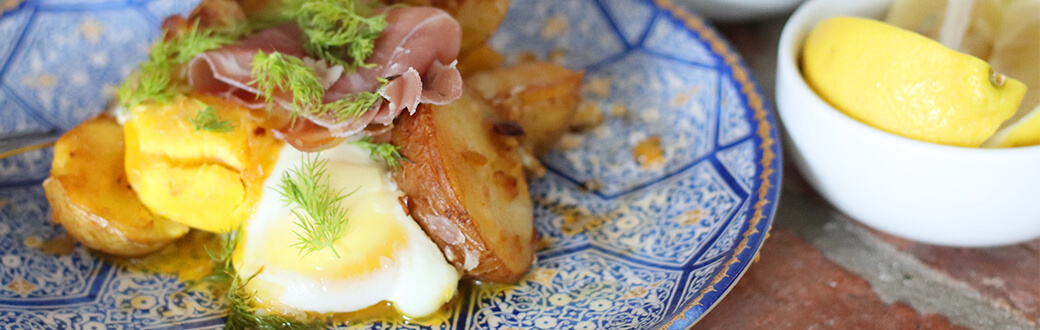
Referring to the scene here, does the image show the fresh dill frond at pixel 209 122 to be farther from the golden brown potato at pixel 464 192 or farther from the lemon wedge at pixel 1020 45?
the lemon wedge at pixel 1020 45

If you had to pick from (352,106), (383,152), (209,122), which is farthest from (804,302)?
(209,122)

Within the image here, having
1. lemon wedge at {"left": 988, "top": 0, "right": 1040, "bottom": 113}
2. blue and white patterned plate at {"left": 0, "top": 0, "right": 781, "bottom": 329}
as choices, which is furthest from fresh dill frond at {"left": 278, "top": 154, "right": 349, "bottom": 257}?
lemon wedge at {"left": 988, "top": 0, "right": 1040, "bottom": 113}

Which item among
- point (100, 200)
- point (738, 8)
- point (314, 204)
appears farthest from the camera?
point (738, 8)

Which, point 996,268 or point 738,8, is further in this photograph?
point 738,8

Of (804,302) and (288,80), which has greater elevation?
(288,80)

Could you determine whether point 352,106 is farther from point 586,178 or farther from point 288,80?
point 586,178

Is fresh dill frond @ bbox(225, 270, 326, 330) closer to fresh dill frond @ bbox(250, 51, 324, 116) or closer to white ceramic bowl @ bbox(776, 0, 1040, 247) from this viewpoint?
fresh dill frond @ bbox(250, 51, 324, 116)

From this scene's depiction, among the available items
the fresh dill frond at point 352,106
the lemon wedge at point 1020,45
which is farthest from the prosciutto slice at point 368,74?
the lemon wedge at point 1020,45

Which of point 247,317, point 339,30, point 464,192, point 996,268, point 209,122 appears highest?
point 339,30

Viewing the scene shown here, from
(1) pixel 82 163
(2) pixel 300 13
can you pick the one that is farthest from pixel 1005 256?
(1) pixel 82 163
